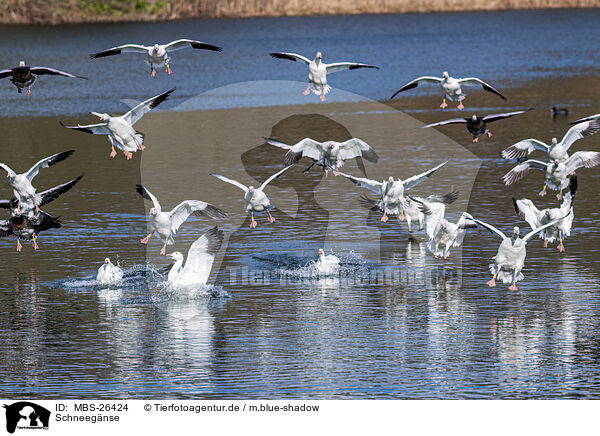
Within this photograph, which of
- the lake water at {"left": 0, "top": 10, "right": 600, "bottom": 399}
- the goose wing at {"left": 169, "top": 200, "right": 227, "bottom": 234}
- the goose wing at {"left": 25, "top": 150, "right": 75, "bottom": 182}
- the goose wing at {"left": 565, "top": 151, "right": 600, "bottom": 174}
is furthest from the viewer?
the goose wing at {"left": 565, "top": 151, "right": 600, "bottom": 174}

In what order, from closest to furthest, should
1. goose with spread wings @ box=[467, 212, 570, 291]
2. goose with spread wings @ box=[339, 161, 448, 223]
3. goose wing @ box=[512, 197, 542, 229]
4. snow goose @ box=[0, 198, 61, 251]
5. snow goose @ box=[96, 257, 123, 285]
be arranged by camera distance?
goose with spread wings @ box=[467, 212, 570, 291]
snow goose @ box=[96, 257, 123, 285]
goose wing @ box=[512, 197, 542, 229]
snow goose @ box=[0, 198, 61, 251]
goose with spread wings @ box=[339, 161, 448, 223]

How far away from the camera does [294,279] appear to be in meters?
26.4

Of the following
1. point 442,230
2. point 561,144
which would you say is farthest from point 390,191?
point 561,144

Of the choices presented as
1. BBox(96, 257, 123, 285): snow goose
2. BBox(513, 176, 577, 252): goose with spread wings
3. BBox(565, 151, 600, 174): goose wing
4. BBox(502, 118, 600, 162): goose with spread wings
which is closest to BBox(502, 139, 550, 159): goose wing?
BBox(502, 118, 600, 162): goose with spread wings

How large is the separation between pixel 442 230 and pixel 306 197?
906cm

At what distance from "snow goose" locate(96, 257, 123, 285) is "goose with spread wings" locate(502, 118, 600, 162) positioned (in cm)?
952

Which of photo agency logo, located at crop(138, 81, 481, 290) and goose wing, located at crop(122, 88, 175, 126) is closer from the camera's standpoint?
goose wing, located at crop(122, 88, 175, 126)

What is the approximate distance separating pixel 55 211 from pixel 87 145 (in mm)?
13193

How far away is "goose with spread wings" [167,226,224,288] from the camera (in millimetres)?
25047

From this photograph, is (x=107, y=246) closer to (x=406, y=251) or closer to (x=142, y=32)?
(x=406, y=251)

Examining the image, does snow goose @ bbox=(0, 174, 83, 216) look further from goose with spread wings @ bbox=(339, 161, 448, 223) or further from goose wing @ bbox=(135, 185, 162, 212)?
goose with spread wings @ bbox=(339, 161, 448, 223)
